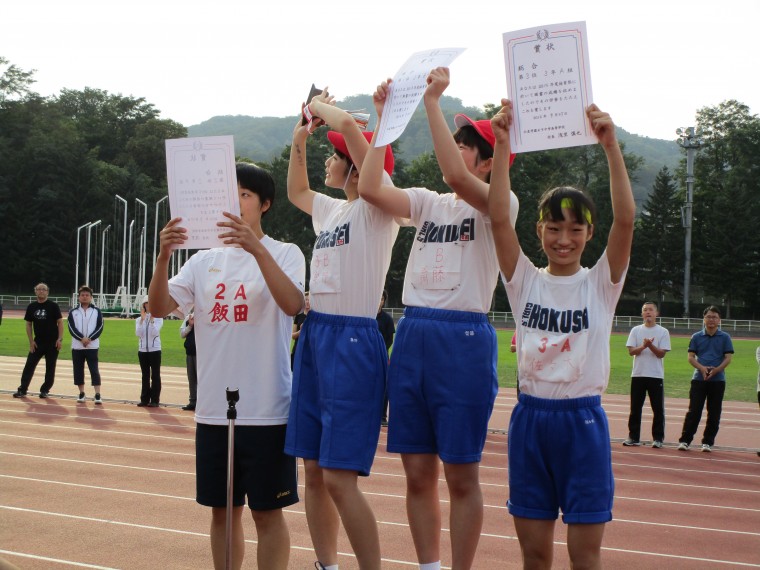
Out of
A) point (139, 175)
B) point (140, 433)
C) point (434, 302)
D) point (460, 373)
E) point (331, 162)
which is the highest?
point (139, 175)

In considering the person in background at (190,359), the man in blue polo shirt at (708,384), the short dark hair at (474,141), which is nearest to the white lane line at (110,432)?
the person in background at (190,359)

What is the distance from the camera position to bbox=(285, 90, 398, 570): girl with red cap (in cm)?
362

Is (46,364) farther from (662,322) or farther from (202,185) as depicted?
(662,322)

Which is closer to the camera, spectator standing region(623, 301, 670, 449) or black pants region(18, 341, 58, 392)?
spectator standing region(623, 301, 670, 449)

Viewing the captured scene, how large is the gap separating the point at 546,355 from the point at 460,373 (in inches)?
16.0

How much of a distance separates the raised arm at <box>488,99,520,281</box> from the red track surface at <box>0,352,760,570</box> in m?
2.42

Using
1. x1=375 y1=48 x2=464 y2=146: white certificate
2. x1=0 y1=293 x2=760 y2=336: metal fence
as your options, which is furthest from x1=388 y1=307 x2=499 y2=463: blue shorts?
x1=0 y1=293 x2=760 y2=336: metal fence

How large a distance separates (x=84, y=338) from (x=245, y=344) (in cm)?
1107

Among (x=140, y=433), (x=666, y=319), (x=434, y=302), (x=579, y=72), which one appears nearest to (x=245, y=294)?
(x=434, y=302)

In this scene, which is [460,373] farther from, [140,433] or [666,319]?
[666,319]

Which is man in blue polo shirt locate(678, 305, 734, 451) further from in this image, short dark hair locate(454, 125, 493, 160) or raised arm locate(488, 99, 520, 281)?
raised arm locate(488, 99, 520, 281)

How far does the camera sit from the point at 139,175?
6862 cm

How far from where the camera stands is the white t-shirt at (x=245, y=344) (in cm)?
376

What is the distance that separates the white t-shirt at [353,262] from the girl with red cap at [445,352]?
132mm
